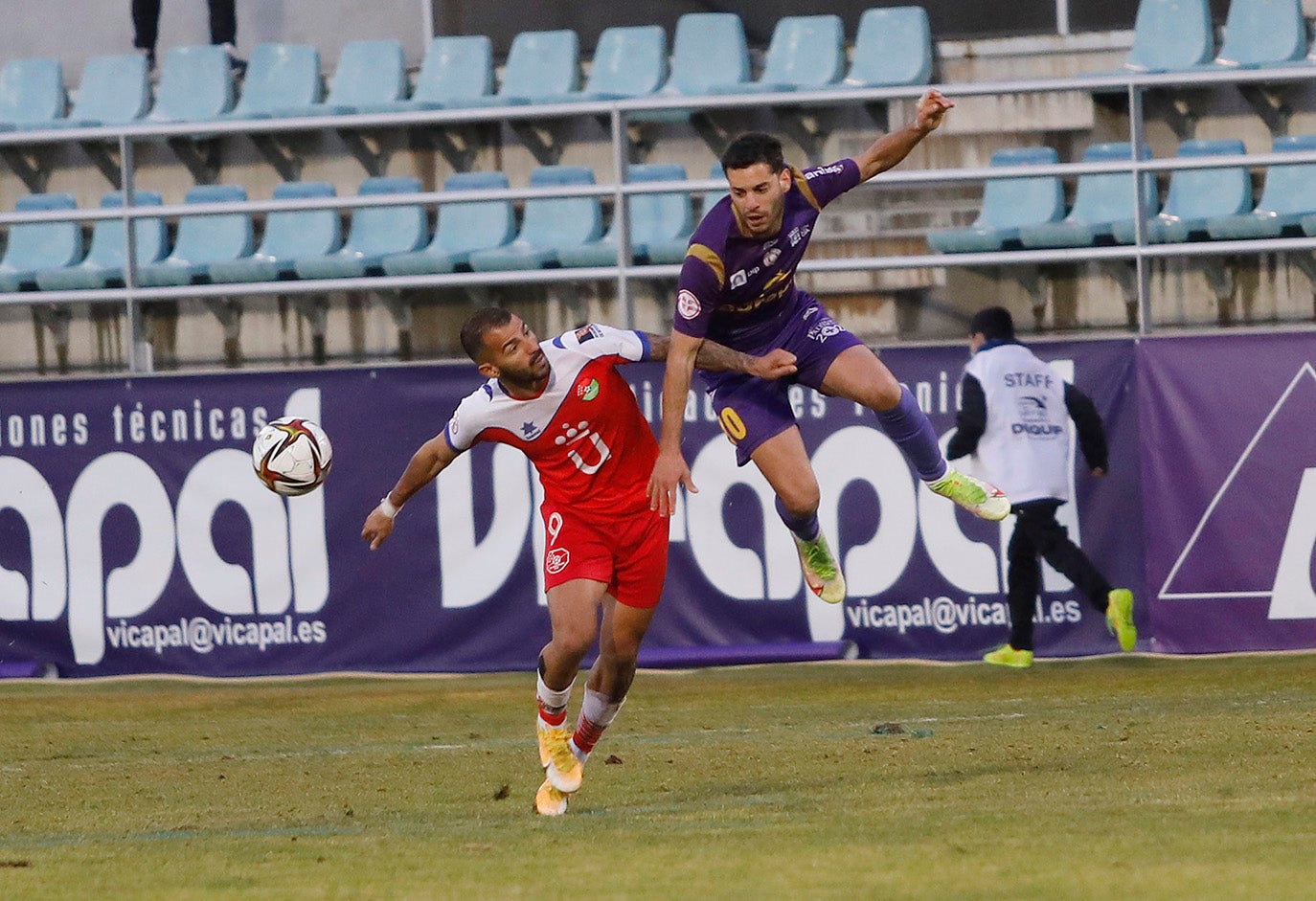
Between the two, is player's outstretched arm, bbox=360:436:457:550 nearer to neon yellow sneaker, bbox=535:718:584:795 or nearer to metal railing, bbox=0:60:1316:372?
neon yellow sneaker, bbox=535:718:584:795

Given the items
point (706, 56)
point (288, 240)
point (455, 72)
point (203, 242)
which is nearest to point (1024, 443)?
point (706, 56)

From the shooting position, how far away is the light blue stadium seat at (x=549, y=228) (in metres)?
14.9

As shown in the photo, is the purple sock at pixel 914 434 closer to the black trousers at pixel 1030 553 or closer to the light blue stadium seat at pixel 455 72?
the black trousers at pixel 1030 553

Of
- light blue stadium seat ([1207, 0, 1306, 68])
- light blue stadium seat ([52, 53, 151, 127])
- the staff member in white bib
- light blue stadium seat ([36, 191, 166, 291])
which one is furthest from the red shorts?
light blue stadium seat ([52, 53, 151, 127])

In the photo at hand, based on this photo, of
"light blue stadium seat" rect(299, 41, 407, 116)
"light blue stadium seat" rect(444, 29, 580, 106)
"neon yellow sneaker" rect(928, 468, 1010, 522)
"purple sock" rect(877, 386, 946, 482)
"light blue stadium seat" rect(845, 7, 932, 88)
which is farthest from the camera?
"light blue stadium seat" rect(299, 41, 407, 116)

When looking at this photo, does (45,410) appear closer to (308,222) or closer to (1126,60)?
(308,222)

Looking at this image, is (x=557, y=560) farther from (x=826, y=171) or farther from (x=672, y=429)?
(x=826, y=171)

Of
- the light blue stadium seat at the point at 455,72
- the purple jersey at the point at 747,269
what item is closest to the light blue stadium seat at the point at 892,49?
the light blue stadium seat at the point at 455,72

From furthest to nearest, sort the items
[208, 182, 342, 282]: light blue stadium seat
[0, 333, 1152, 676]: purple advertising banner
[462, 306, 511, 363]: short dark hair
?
[208, 182, 342, 282]: light blue stadium seat < [0, 333, 1152, 676]: purple advertising banner < [462, 306, 511, 363]: short dark hair

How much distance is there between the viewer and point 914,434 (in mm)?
9008

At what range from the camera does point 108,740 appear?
11.0 meters

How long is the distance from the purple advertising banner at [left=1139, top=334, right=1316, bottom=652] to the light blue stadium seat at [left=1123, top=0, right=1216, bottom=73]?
334cm

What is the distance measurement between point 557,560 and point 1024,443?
5.16 meters

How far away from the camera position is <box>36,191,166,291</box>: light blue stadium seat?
15891mm
